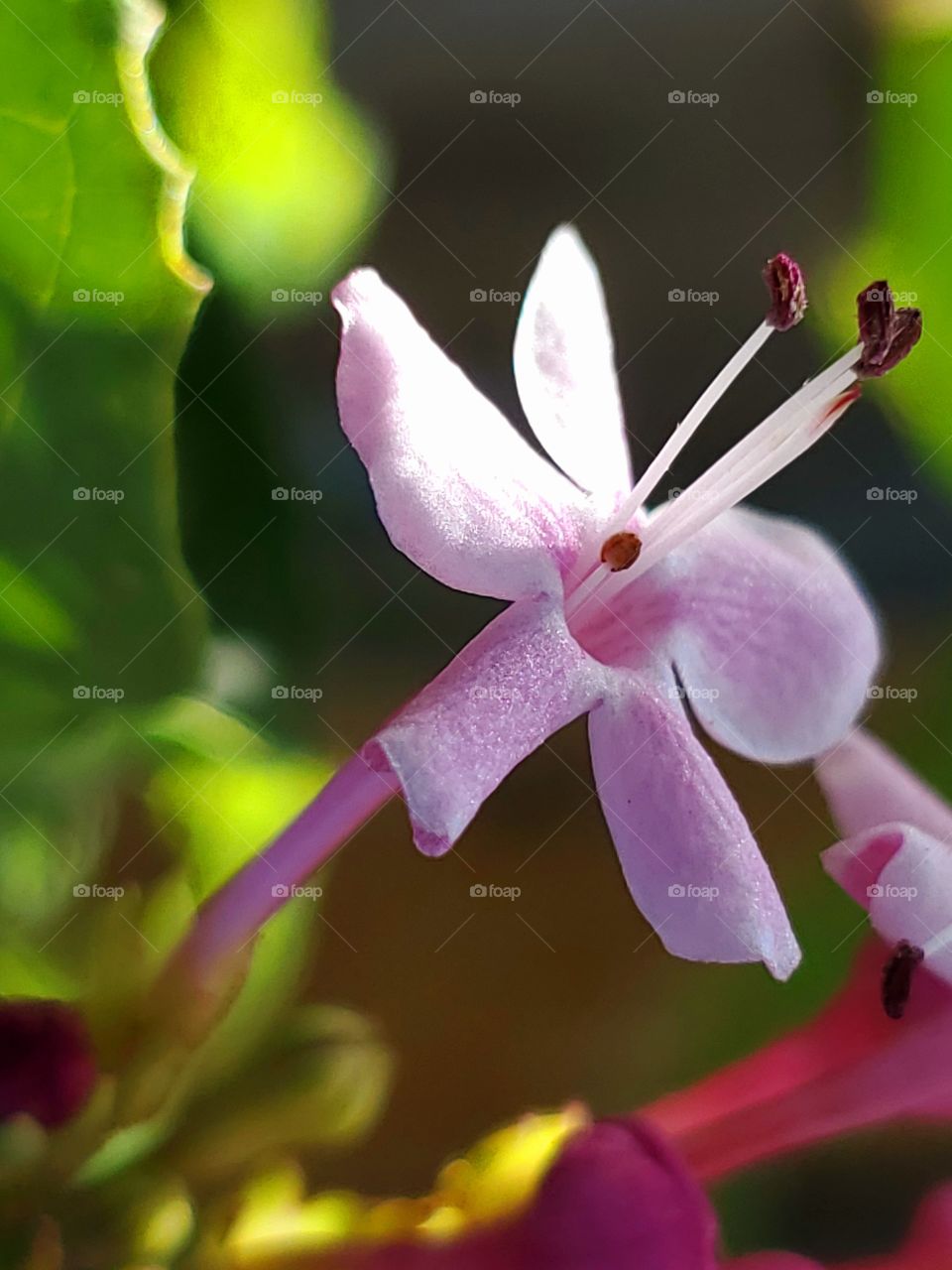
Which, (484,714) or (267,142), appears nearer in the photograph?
(484,714)

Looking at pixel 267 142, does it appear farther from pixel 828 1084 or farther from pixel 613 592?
pixel 828 1084

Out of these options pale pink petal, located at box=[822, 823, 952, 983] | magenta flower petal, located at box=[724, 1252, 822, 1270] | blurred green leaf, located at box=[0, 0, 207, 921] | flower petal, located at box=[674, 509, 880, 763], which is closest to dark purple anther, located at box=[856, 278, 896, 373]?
flower petal, located at box=[674, 509, 880, 763]

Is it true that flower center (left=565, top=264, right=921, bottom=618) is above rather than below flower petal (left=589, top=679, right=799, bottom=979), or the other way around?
above

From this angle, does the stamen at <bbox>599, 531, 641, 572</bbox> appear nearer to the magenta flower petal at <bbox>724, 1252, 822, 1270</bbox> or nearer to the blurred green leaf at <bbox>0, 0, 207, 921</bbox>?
the blurred green leaf at <bbox>0, 0, 207, 921</bbox>

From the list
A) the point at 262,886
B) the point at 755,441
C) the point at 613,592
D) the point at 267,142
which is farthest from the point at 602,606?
the point at 267,142

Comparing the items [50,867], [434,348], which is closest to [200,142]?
[434,348]

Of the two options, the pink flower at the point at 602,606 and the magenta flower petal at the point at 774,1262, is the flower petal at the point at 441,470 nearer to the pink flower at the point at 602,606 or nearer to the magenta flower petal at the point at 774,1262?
the pink flower at the point at 602,606

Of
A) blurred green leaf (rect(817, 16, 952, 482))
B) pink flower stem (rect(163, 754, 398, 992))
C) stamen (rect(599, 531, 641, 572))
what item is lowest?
pink flower stem (rect(163, 754, 398, 992))
